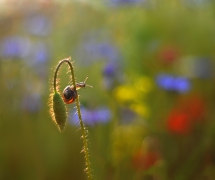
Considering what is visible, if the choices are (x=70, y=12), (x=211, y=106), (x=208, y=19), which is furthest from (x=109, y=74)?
(x=70, y=12)

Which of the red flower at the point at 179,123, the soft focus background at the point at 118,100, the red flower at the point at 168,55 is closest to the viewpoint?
the soft focus background at the point at 118,100

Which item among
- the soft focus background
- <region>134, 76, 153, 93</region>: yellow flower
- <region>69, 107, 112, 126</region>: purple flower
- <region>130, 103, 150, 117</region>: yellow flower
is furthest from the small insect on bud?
<region>134, 76, 153, 93</region>: yellow flower

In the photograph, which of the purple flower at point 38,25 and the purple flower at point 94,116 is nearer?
the purple flower at point 94,116

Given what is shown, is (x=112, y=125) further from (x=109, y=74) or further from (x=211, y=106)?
(x=211, y=106)

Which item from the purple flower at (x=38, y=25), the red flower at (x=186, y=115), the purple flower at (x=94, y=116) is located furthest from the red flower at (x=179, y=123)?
the purple flower at (x=38, y=25)

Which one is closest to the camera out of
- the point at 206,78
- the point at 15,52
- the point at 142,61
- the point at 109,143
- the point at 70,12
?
the point at 109,143

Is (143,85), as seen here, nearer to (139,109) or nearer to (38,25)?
(139,109)

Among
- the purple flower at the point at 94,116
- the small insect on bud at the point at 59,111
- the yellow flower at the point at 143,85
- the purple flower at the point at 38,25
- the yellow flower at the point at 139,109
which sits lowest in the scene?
the small insect on bud at the point at 59,111

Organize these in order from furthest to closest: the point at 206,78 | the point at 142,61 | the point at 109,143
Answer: the point at 142,61 < the point at 206,78 < the point at 109,143

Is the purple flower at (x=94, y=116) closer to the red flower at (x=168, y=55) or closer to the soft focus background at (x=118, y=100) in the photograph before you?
the soft focus background at (x=118, y=100)
